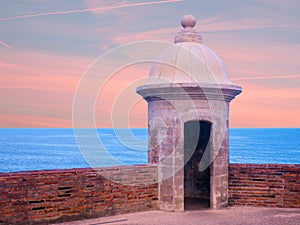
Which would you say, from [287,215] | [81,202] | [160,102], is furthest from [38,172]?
[287,215]

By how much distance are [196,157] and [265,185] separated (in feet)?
6.86

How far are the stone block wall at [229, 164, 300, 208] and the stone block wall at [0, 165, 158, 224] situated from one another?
185cm

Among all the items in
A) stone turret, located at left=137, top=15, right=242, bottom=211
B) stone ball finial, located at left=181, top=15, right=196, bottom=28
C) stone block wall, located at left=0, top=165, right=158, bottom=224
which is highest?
stone ball finial, located at left=181, top=15, right=196, bottom=28

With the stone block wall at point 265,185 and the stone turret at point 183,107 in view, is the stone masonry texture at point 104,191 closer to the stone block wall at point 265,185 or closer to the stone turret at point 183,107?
the stone block wall at point 265,185

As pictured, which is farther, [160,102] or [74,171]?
[160,102]

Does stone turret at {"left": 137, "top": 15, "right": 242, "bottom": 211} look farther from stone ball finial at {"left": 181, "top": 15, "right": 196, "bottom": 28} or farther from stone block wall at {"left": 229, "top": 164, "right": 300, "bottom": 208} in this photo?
stone block wall at {"left": 229, "top": 164, "right": 300, "bottom": 208}

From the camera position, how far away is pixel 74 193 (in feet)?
25.6

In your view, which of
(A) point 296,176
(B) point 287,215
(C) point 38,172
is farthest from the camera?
(A) point 296,176

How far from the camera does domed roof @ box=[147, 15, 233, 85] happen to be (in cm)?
865

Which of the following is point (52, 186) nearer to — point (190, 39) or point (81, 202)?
point (81, 202)

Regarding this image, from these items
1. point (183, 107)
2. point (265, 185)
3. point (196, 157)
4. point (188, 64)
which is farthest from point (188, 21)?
point (265, 185)

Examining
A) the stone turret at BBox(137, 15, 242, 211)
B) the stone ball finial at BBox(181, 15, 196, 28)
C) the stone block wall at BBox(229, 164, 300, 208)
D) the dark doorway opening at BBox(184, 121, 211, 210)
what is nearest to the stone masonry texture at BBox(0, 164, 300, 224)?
the stone block wall at BBox(229, 164, 300, 208)

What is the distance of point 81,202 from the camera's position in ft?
25.8

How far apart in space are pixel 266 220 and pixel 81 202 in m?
3.40
